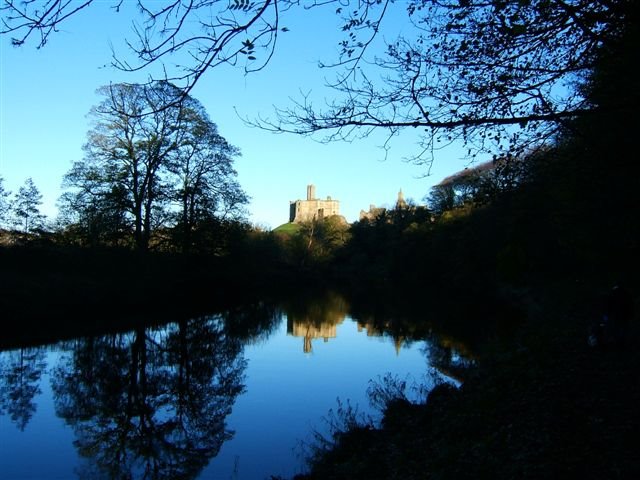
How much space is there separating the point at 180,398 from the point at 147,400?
66cm

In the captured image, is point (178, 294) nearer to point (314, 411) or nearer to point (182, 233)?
point (182, 233)

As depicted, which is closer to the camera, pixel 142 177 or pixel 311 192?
pixel 142 177

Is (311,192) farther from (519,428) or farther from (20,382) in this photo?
(519,428)

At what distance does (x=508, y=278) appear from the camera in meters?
34.5

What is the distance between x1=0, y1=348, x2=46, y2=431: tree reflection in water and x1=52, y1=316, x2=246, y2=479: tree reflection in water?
0.47 meters

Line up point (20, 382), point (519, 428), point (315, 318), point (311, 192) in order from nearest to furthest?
1. point (519, 428)
2. point (20, 382)
3. point (315, 318)
4. point (311, 192)

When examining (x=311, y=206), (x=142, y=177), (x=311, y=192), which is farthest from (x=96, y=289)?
(x=311, y=192)

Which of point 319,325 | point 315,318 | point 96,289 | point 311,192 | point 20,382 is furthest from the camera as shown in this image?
point 311,192

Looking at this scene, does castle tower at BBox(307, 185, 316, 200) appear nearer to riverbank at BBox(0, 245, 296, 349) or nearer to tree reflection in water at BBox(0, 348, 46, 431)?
riverbank at BBox(0, 245, 296, 349)

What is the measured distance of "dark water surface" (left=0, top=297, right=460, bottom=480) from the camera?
7977mm

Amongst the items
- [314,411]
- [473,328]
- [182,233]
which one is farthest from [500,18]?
[182,233]

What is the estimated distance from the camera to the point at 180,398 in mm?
11023

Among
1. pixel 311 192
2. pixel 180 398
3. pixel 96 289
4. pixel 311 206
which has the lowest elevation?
pixel 180 398

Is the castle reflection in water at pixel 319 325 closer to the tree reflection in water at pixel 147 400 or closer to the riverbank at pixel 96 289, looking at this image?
the tree reflection in water at pixel 147 400
